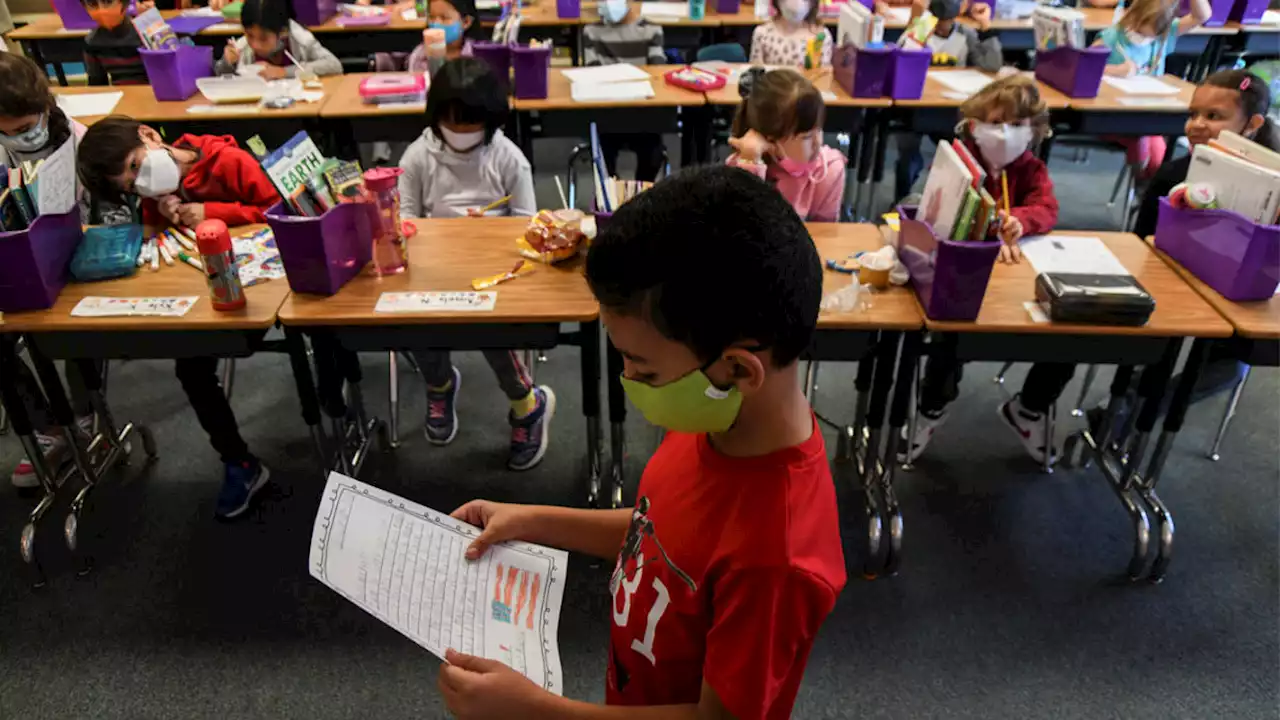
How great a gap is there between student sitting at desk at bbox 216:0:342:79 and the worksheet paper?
3.02m

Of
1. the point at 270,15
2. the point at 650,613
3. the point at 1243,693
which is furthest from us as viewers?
the point at 270,15

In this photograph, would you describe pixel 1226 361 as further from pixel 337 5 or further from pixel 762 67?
pixel 337 5

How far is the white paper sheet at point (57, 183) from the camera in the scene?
5.76ft

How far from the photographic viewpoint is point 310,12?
14.7 ft

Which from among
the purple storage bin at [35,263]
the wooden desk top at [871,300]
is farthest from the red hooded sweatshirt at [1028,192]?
the purple storage bin at [35,263]

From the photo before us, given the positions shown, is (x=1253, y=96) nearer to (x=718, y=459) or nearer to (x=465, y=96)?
(x=465, y=96)

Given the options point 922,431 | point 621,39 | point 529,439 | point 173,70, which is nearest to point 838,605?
point 922,431

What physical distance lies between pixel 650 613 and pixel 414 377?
85.1 inches

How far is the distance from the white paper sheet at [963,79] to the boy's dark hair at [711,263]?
3.08 metres

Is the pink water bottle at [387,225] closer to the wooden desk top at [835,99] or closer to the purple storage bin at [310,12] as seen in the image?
the wooden desk top at [835,99]

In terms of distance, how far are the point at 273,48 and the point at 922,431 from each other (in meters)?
3.07

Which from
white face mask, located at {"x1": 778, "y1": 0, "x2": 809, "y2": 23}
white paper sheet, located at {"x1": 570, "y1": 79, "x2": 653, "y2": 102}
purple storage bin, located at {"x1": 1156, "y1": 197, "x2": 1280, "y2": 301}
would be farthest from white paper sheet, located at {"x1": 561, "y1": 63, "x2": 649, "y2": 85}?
purple storage bin, located at {"x1": 1156, "y1": 197, "x2": 1280, "y2": 301}

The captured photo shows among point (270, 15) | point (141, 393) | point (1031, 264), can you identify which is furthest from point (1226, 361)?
point (270, 15)

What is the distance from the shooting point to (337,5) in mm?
4855
